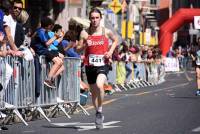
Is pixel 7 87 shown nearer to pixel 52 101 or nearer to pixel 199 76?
pixel 52 101

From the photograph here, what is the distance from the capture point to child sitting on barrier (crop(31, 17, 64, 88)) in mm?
15889

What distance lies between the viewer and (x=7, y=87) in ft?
45.9

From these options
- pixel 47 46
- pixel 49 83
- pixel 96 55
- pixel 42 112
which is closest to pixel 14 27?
pixel 47 46

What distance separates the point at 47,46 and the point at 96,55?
2815 mm

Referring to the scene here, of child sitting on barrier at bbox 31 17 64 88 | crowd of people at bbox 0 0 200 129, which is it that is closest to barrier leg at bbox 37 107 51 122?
crowd of people at bbox 0 0 200 129

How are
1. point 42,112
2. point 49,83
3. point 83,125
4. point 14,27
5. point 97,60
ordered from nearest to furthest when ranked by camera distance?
point 97,60 → point 83,125 → point 42,112 → point 14,27 → point 49,83

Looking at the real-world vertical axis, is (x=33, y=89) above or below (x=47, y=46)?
below

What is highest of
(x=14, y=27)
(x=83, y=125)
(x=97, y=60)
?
(x=14, y=27)

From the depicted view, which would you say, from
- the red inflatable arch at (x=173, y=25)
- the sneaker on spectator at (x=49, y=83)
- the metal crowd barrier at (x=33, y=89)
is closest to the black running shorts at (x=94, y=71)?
the metal crowd barrier at (x=33, y=89)

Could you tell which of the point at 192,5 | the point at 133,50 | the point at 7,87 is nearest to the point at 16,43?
the point at 7,87

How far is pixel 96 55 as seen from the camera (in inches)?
531

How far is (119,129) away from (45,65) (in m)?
3.47

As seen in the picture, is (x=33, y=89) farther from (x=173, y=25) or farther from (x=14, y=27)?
(x=173, y=25)

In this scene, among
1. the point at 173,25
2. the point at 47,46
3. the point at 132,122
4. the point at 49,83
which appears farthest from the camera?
the point at 173,25
